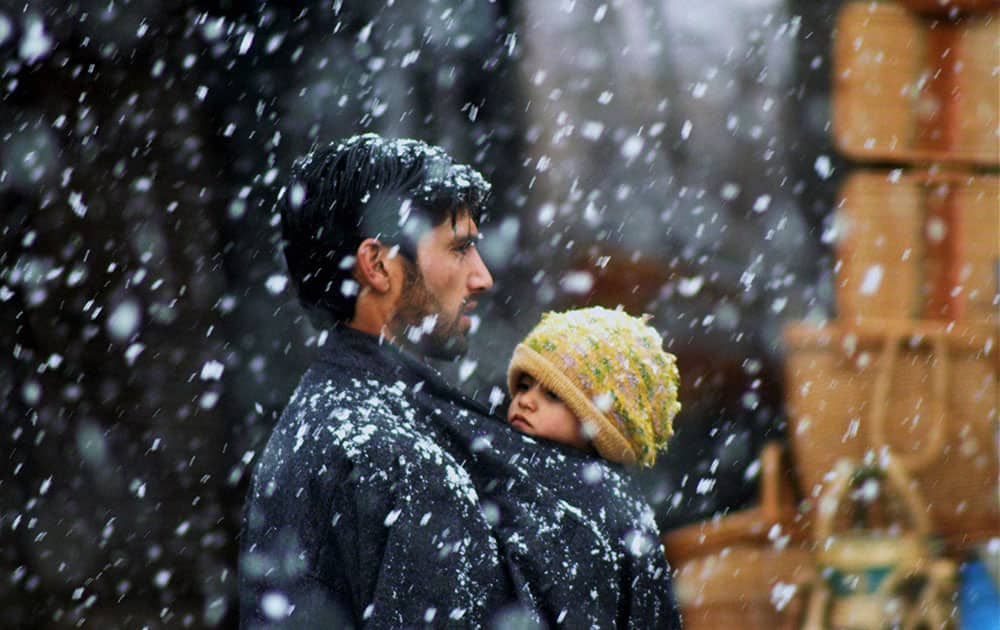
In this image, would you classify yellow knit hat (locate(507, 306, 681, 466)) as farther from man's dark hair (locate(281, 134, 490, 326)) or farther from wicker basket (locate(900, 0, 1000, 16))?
wicker basket (locate(900, 0, 1000, 16))

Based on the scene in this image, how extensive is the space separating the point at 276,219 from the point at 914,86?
3885 millimetres

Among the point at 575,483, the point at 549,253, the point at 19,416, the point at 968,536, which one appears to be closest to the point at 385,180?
the point at 575,483

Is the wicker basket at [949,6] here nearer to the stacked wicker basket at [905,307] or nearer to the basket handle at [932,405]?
the stacked wicker basket at [905,307]

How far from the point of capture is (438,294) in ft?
7.67

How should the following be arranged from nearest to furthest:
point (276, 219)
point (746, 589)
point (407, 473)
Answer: point (407, 473)
point (276, 219)
point (746, 589)

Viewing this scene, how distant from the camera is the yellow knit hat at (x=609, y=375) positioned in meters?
2.64

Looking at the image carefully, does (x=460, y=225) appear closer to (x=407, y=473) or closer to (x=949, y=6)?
(x=407, y=473)

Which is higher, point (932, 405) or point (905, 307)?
point (905, 307)

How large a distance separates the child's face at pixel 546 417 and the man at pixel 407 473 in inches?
7.9

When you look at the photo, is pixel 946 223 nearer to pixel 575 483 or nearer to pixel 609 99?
pixel 609 99

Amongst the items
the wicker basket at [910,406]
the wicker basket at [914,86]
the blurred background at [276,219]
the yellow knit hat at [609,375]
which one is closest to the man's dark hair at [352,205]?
the yellow knit hat at [609,375]

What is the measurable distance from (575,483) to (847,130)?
4.30m

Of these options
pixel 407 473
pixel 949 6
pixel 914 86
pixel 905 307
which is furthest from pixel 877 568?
pixel 407 473

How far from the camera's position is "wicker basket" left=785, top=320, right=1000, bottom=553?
242 inches
